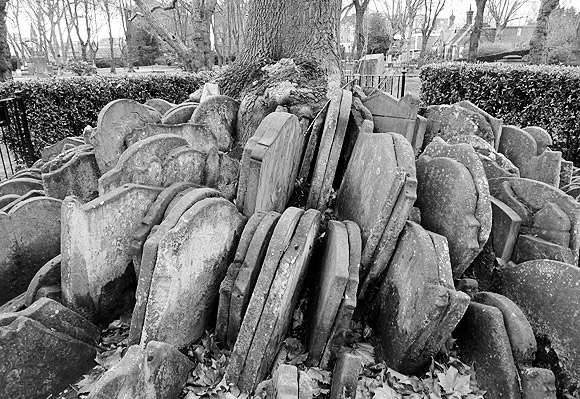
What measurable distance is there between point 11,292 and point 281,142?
2.33 metres

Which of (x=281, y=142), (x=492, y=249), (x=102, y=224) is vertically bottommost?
(x=492, y=249)

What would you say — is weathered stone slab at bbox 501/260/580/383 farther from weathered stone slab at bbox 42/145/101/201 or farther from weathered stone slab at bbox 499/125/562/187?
weathered stone slab at bbox 42/145/101/201

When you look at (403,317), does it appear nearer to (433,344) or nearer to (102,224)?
(433,344)

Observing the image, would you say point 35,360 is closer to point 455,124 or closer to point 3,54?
point 455,124

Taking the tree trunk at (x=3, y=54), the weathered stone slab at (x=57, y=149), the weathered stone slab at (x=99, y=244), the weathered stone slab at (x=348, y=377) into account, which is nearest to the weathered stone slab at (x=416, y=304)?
the weathered stone slab at (x=348, y=377)

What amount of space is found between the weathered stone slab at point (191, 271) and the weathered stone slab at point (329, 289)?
0.63m

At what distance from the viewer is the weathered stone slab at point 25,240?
2.97 meters

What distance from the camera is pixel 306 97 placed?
4410mm

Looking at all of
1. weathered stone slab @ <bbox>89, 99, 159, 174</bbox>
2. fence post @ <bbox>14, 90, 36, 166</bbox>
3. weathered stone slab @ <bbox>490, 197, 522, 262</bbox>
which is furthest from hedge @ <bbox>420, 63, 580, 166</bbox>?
fence post @ <bbox>14, 90, 36, 166</bbox>

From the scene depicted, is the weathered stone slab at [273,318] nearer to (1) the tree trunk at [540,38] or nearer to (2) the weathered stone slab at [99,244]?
(2) the weathered stone slab at [99,244]

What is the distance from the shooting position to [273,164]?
2967 mm

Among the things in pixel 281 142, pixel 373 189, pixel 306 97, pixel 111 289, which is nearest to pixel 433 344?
pixel 373 189

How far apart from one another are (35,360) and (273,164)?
1858 millimetres

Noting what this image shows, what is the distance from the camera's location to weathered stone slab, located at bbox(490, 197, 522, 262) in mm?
2916
